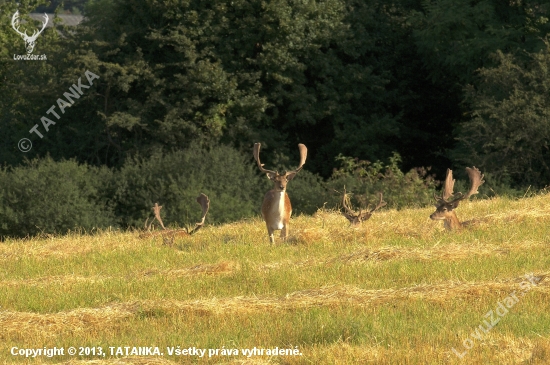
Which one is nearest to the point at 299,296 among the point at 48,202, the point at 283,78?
the point at 48,202

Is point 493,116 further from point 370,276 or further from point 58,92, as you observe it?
point 370,276

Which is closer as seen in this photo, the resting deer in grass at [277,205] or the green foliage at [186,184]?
the resting deer in grass at [277,205]

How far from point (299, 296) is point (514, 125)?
19.3 metres

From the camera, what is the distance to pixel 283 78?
33.8 meters

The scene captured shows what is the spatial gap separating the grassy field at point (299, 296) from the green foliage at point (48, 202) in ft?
36.0

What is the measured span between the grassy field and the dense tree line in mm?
15692

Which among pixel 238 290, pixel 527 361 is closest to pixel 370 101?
pixel 238 290

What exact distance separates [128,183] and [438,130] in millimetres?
13088

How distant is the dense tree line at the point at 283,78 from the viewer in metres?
32.2
